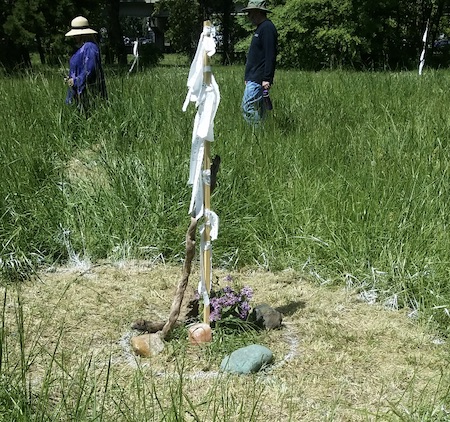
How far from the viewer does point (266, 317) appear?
2.89 meters

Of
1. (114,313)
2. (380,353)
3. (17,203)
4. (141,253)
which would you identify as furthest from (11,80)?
(380,353)

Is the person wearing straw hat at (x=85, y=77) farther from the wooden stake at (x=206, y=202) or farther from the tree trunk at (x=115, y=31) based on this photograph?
the tree trunk at (x=115, y=31)

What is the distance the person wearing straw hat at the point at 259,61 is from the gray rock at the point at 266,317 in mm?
2810

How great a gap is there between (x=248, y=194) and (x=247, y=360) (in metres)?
1.80

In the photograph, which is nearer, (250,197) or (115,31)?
(250,197)

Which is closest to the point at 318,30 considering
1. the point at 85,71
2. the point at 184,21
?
the point at 184,21

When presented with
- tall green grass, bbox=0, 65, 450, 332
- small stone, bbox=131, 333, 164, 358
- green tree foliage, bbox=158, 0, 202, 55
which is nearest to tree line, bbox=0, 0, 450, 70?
green tree foliage, bbox=158, 0, 202, 55

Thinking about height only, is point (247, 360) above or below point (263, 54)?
below

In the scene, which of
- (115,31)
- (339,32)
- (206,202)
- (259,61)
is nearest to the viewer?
(206,202)

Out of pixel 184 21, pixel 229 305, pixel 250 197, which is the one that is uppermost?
pixel 184 21

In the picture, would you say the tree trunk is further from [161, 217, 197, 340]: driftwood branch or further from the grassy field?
[161, 217, 197, 340]: driftwood branch

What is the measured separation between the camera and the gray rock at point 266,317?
9.46 ft

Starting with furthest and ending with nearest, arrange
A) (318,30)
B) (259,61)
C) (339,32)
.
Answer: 1. (318,30)
2. (339,32)
3. (259,61)

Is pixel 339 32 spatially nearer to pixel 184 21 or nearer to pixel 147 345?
pixel 184 21
